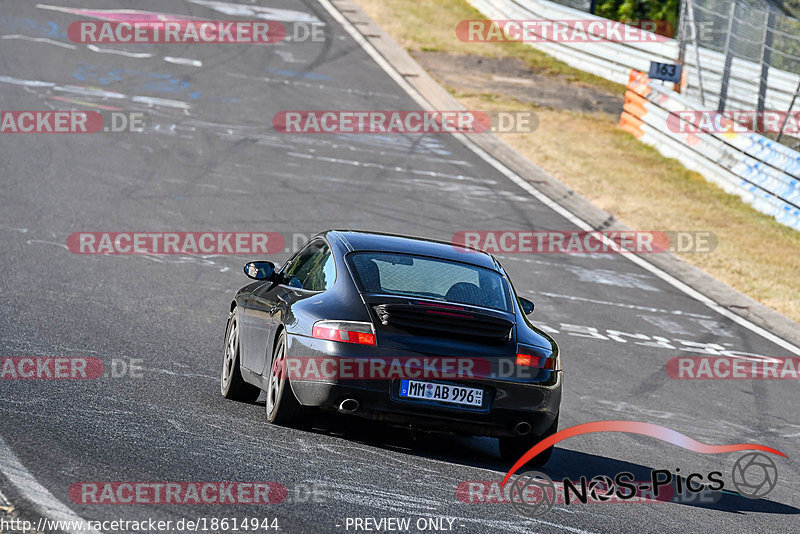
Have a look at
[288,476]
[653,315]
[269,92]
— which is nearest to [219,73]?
[269,92]

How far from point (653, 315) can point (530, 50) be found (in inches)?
766

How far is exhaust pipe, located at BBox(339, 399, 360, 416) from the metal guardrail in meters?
13.8

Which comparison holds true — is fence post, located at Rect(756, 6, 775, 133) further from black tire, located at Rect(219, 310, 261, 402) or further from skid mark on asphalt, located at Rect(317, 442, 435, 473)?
skid mark on asphalt, located at Rect(317, 442, 435, 473)

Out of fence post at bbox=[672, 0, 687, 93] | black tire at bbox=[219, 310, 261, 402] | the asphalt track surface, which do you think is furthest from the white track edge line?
black tire at bbox=[219, 310, 261, 402]

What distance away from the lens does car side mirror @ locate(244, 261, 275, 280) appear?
8.27 metres

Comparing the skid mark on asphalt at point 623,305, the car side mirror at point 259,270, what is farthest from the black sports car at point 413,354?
the skid mark on asphalt at point 623,305

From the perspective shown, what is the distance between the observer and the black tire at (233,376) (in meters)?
8.52

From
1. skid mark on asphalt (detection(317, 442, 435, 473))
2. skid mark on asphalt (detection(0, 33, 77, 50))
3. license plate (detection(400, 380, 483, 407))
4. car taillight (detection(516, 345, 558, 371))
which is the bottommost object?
skid mark on asphalt (detection(317, 442, 435, 473))

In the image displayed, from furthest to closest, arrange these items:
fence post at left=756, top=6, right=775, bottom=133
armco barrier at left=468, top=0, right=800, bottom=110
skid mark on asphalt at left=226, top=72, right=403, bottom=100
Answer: skid mark on asphalt at left=226, top=72, right=403, bottom=100 < armco barrier at left=468, top=0, right=800, bottom=110 < fence post at left=756, top=6, right=775, bottom=133

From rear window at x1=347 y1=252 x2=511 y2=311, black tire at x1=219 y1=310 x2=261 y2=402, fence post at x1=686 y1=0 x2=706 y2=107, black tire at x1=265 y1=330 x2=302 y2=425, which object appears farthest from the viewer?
fence post at x1=686 y1=0 x2=706 y2=107

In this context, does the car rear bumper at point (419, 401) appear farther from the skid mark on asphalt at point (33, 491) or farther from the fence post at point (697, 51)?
the fence post at point (697, 51)

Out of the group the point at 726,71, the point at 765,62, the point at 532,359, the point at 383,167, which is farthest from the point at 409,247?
the point at 726,71

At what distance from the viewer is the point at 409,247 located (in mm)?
8070

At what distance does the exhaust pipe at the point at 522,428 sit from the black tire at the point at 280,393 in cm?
138
